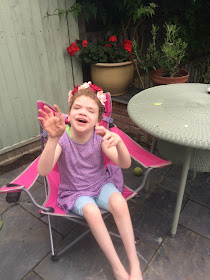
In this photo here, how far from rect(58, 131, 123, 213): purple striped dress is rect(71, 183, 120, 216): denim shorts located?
34 millimetres

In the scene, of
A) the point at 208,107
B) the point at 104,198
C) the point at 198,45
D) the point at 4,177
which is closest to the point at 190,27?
the point at 198,45

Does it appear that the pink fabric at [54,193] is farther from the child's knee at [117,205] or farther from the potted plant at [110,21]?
the potted plant at [110,21]

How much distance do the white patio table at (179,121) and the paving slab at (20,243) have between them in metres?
1.16

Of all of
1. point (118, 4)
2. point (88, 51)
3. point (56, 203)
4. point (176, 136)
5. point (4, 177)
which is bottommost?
point (4, 177)

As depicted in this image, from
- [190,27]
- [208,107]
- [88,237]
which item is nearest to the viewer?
[208,107]

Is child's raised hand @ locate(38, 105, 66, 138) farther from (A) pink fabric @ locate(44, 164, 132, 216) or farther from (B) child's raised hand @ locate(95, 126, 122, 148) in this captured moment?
(A) pink fabric @ locate(44, 164, 132, 216)

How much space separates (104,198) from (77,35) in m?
2.44

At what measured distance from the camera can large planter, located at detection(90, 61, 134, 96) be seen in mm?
3137

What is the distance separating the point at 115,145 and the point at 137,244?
3.26ft

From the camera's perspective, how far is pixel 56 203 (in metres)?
1.67

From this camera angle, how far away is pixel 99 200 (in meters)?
1.66

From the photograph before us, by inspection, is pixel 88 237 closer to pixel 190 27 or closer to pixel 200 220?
pixel 200 220

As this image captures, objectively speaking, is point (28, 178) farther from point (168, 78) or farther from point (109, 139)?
point (168, 78)

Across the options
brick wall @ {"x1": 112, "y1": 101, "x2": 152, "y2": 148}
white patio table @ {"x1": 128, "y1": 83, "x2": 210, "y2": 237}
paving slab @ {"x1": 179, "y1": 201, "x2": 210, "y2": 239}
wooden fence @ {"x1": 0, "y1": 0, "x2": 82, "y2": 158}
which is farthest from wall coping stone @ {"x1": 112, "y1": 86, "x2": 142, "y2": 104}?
paving slab @ {"x1": 179, "y1": 201, "x2": 210, "y2": 239}
